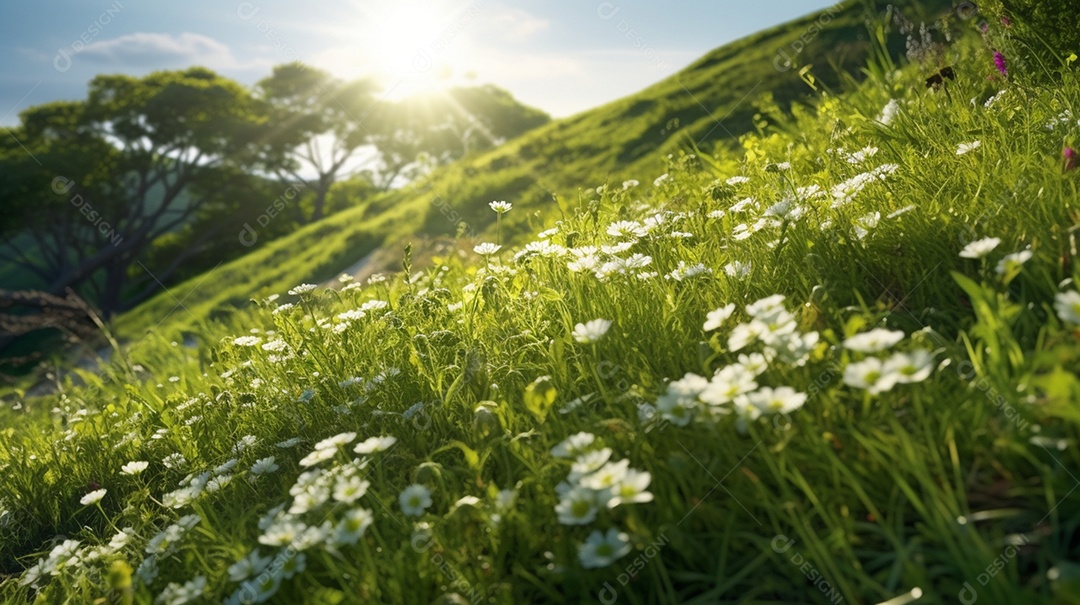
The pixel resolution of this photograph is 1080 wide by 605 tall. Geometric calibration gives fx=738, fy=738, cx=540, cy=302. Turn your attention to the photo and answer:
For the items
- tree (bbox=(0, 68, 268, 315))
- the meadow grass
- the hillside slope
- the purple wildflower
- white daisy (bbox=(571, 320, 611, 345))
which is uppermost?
tree (bbox=(0, 68, 268, 315))

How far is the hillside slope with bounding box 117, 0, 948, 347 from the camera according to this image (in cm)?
1083

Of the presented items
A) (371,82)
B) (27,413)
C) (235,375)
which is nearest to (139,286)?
(371,82)

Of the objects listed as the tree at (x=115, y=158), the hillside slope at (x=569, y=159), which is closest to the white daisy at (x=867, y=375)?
the hillside slope at (x=569, y=159)

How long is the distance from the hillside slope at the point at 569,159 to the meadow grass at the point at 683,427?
5.69 metres

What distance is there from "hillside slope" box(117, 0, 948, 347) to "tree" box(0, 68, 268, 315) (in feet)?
32.2

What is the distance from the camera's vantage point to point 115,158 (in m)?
25.7

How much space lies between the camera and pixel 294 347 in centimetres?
369

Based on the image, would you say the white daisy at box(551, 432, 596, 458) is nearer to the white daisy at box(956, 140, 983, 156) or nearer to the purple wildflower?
the white daisy at box(956, 140, 983, 156)

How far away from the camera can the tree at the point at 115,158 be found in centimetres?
2400

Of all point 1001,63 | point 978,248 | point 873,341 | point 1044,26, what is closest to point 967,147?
point 978,248

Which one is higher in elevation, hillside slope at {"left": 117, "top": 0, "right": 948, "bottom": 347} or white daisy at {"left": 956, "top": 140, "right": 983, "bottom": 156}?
hillside slope at {"left": 117, "top": 0, "right": 948, "bottom": 347}

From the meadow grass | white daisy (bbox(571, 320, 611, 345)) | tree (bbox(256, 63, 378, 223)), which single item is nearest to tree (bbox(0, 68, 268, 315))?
tree (bbox(256, 63, 378, 223))

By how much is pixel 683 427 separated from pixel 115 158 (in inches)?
1129

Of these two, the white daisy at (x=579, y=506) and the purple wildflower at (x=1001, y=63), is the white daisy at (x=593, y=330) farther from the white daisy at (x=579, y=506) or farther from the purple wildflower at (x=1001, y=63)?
the purple wildflower at (x=1001, y=63)
